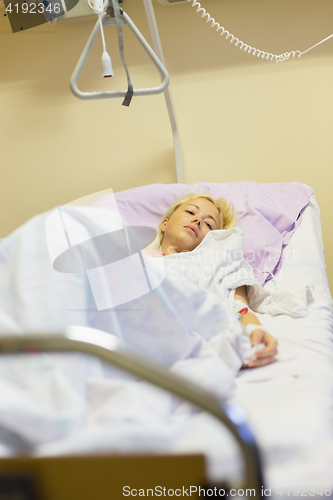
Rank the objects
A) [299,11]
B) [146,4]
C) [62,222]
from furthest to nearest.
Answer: [299,11]
[146,4]
[62,222]

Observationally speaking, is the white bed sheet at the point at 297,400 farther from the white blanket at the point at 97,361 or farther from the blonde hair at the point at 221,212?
the blonde hair at the point at 221,212

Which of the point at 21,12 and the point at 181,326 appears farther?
the point at 21,12

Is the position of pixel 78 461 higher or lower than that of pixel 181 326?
higher

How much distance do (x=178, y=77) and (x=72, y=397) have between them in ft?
5.77

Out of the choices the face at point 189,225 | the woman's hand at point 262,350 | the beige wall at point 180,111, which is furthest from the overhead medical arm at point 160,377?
the beige wall at point 180,111

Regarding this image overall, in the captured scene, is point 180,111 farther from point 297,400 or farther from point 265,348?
point 297,400

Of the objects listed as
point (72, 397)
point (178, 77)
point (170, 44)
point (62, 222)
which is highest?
point (170, 44)

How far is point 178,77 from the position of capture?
2027 millimetres

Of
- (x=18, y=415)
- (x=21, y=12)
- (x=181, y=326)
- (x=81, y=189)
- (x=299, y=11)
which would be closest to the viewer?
(x=18, y=415)

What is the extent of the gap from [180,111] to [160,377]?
6.14 ft

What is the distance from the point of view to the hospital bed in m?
0.36

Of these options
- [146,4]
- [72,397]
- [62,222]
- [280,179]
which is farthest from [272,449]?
[280,179]

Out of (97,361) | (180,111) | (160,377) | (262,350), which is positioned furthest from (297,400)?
(180,111)

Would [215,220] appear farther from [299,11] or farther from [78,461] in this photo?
[78,461]
